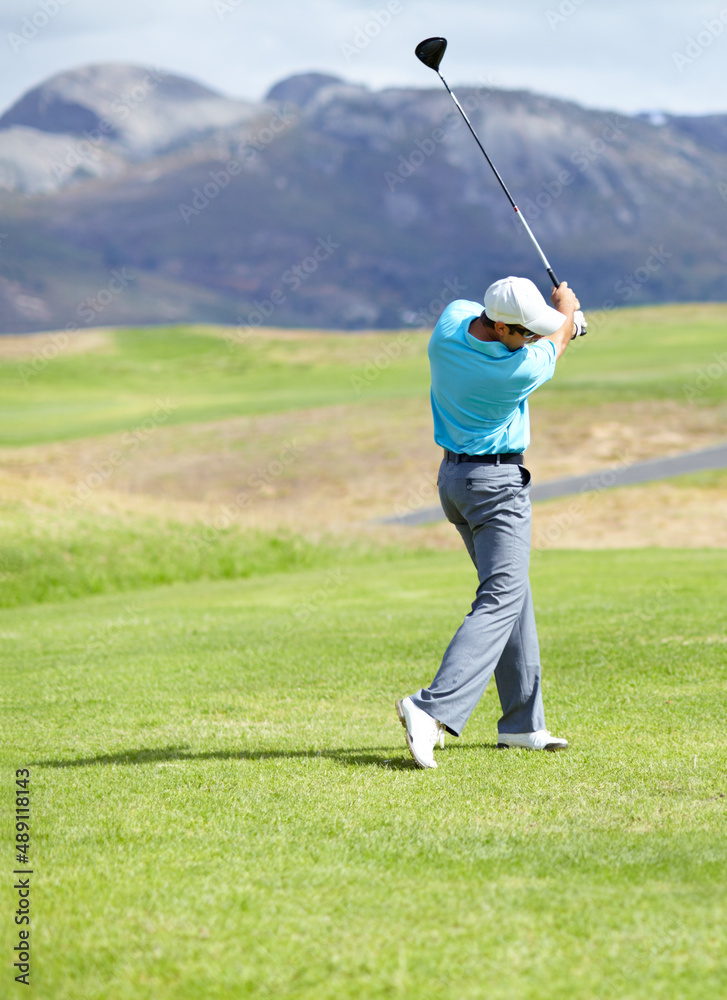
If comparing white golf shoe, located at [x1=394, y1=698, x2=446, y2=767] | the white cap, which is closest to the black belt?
the white cap

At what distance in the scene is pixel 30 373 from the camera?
5125cm

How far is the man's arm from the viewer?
5672 mm

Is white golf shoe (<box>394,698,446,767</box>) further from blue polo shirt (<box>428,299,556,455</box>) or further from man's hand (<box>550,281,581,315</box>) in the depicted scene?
man's hand (<box>550,281,581,315</box>)

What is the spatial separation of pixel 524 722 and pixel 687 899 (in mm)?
2258

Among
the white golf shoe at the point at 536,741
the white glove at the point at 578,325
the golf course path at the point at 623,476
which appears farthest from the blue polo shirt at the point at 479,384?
the golf course path at the point at 623,476

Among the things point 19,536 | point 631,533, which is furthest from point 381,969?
point 631,533

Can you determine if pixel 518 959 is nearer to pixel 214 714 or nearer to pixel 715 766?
pixel 715 766

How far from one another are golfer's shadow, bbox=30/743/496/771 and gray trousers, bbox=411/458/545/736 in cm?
34

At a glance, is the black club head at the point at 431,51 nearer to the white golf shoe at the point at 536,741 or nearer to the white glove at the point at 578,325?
the white glove at the point at 578,325

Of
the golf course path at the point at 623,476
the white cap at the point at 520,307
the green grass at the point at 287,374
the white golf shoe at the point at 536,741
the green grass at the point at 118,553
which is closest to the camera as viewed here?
the white cap at the point at 520,307

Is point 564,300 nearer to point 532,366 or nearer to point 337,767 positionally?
point 532,366

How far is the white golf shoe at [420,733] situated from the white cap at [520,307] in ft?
6.37

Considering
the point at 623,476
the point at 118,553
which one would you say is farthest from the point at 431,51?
the point at 623,476

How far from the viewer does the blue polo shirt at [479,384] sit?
5.52 m
